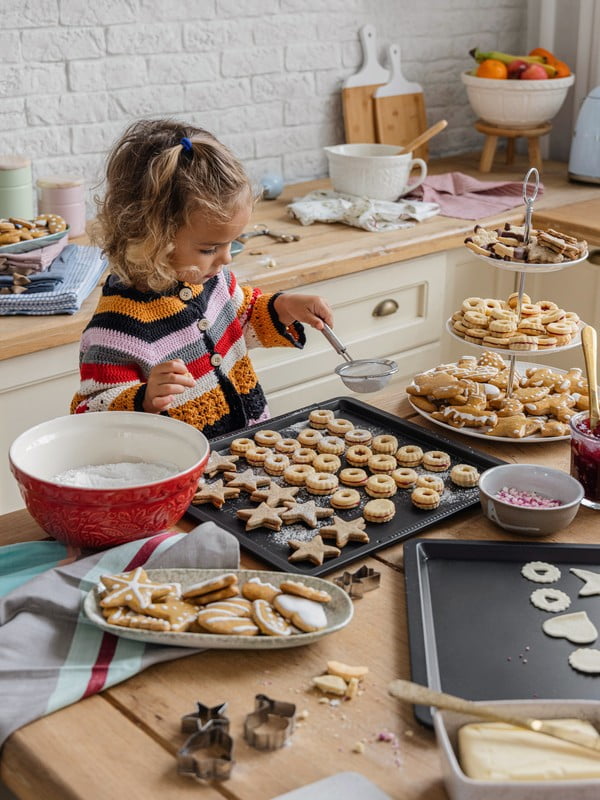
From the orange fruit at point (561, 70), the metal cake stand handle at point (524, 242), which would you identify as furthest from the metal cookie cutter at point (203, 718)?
the orange fruit at point (561, 70)

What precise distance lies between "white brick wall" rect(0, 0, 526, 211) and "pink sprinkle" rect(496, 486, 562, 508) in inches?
66.7

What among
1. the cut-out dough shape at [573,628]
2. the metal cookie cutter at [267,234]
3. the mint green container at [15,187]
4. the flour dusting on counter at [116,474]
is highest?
the mint green container at [15,187]

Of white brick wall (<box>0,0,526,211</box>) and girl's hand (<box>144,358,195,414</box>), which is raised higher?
white brick wall (<box>0,0,526,211</box>)

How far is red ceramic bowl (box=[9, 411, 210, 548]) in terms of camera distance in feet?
3.66

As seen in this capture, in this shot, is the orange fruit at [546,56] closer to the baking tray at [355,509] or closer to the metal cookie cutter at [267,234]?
the metal cookie cutter at [267,234]

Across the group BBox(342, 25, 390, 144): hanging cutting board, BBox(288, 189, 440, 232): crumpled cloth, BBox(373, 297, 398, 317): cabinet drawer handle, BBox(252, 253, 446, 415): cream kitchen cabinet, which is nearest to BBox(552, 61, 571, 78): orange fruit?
BBox(342, 25, 390, 144): hanging cutting board

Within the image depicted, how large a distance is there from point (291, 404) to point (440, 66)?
4.95 feet

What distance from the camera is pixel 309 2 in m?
2.98

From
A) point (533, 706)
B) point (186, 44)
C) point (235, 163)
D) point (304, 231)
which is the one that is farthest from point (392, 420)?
point (186, 44)

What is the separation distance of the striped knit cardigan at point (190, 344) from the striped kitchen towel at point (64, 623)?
0.37 m

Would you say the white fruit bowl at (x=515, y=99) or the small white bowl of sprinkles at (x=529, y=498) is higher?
Result: the white fruit bowl at (x=515, y=99)

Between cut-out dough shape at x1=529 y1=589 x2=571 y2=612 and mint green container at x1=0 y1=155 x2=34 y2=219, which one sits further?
mint green container at x1=0 y1=155 x2=34 y2=219

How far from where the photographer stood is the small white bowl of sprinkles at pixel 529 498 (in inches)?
48.3

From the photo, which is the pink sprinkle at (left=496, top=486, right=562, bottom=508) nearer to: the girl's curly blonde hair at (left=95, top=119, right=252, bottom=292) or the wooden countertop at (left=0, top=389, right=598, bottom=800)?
the wooden countertop at (left=0, top=389, right=598, bottom=800)
